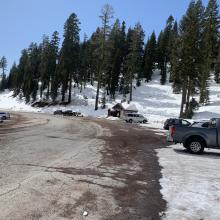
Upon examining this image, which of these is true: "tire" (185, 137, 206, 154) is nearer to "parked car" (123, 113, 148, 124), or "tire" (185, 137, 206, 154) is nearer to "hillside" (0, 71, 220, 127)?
"hillside" (0, 71, 220, 127)

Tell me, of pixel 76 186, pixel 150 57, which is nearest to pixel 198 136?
pixel 76 186

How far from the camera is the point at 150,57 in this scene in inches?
3804

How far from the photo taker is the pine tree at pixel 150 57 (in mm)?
93706

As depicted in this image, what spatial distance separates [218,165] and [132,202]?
7.19 m

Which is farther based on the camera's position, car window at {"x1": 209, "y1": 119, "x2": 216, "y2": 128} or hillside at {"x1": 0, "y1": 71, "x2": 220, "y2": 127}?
hillside at {"x1": 0, "y1": 71, "x2": 220, "y2": 127}

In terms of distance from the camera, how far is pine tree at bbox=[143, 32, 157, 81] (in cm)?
9371

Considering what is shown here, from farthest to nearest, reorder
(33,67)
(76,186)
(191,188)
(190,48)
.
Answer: (33,67)
(190,48)
(191,188)
(76,186)

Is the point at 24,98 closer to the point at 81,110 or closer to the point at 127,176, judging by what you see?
the point at 81,110

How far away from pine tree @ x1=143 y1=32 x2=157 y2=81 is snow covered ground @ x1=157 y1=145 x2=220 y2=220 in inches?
3167

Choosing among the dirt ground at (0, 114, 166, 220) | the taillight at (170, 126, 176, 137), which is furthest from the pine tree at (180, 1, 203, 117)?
the dirt ground at (0, 114, 166, 220)

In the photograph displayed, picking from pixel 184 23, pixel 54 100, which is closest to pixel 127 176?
pixel 184 23

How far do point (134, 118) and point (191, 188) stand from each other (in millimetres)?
45323

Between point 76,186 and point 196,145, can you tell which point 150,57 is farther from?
point 76,186

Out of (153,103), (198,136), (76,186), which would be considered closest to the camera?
(76,186)
